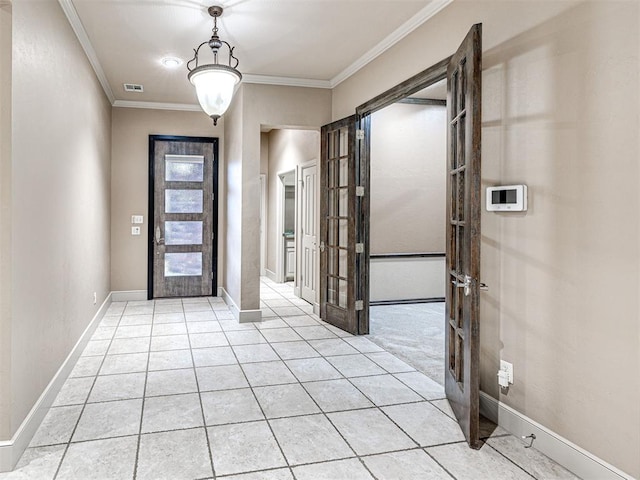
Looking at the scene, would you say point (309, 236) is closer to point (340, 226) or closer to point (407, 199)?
point (407, 199)

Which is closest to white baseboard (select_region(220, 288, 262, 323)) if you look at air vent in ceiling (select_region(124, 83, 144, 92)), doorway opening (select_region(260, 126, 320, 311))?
doorway opening (select_region(260, 126, 320, 311))

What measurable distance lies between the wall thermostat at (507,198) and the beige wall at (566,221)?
0.15 ft

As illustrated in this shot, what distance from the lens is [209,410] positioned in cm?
297

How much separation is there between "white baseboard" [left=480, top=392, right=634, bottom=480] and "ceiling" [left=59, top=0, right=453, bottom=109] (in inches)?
108

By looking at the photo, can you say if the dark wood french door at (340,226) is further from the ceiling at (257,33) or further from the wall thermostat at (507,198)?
the wall thermostat at (507,198)

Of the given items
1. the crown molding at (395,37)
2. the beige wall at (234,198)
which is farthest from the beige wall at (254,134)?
the crown molding at (395,37)

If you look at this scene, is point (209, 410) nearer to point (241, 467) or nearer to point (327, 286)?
point (241, 467)

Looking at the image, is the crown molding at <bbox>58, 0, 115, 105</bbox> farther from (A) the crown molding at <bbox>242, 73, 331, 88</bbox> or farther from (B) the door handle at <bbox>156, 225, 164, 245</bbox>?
(B) the door handle at <bbox>156, 225, 164, 245</bbox>

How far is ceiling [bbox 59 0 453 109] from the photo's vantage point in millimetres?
3498

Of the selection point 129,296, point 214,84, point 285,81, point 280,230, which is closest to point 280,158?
point 280,230

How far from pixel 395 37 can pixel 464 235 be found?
217 cm

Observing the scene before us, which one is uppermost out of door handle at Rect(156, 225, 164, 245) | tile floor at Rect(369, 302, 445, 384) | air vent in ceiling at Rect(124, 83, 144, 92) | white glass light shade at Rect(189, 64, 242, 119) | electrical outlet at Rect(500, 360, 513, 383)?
air vent in ceiling at Rect(124, 83, 144, 92)

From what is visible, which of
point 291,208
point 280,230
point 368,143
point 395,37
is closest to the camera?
point 395,37

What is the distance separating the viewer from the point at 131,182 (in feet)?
21.9
